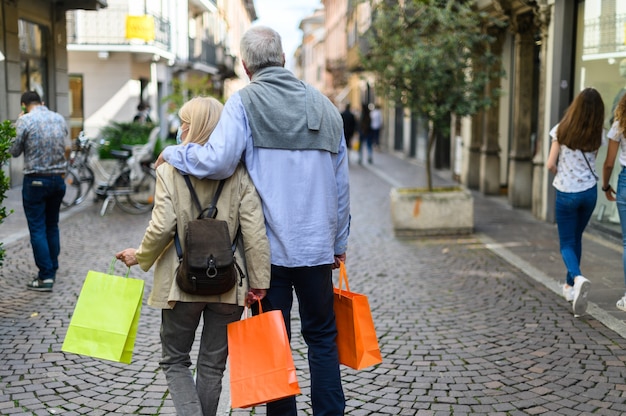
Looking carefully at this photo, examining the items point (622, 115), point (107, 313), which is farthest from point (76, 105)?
point (107, 313)

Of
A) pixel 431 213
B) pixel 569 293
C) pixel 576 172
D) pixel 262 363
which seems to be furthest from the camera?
pixel 431 213

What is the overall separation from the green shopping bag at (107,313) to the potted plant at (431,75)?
22.3 ft

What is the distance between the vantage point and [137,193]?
12406 mm

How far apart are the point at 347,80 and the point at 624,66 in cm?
3717

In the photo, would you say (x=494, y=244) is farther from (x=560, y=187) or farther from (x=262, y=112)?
(x=262, y=112)

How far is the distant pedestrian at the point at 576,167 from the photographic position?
6.10m

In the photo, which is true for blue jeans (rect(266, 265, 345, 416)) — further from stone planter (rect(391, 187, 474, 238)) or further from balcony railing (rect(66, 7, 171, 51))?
balcony railing (rect(66, 7, 171, 51))

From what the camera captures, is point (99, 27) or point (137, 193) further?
point (99, 27)

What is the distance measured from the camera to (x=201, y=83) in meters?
15.5

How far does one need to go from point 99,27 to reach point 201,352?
77.2ft

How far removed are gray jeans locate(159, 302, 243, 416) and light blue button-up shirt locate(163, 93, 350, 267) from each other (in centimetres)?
40

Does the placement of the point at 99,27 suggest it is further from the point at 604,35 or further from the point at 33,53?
the point at 604,35

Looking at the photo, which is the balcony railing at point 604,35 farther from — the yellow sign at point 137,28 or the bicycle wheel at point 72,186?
the yellow sign at point 137,28

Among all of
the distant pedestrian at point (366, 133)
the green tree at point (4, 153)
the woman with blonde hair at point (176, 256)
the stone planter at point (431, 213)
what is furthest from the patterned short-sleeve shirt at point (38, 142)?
the distant pedestrian at point (366, 133)
